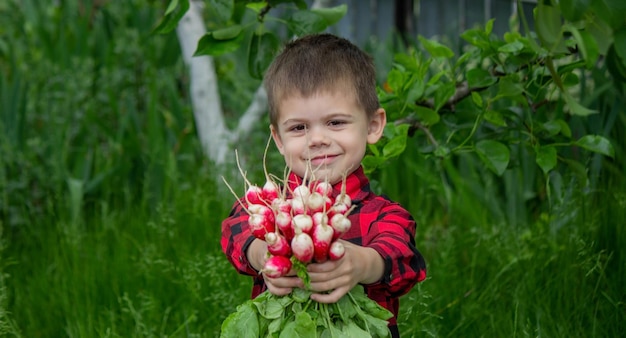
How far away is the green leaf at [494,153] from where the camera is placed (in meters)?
2.11

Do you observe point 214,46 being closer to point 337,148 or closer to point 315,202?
point 337,148

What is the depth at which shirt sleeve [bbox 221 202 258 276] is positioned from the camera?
5.16 ft

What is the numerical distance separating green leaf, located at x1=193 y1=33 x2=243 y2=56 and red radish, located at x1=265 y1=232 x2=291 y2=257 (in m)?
0.95

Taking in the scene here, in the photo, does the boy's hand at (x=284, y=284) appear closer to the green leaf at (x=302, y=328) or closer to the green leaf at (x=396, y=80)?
the green leaf at (x=302, y=328)

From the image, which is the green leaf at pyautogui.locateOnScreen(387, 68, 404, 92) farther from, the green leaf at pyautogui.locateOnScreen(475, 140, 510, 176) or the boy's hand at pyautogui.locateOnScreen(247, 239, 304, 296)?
the boy's hand at pyautogui.locateOnScreen(247, 239, 304, 296)

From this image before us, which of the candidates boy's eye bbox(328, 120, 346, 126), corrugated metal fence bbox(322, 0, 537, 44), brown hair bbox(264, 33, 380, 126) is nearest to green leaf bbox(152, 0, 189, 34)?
brown hair bbox(264, 33, 380, 126)

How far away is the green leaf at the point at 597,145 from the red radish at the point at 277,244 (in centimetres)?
104

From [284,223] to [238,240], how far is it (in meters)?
0.31

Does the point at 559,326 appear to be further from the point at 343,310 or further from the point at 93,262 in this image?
the point at 93,262

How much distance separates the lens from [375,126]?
172cm

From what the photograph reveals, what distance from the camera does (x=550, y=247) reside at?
260 centimetres

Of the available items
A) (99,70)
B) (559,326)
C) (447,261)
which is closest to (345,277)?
(559,326)

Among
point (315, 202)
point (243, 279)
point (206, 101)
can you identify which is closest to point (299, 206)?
point (315, 202)

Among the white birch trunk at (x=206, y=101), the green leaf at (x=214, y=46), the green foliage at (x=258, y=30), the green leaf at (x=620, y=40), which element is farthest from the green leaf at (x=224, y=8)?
the white birch trunk at (x=206, y=101)
